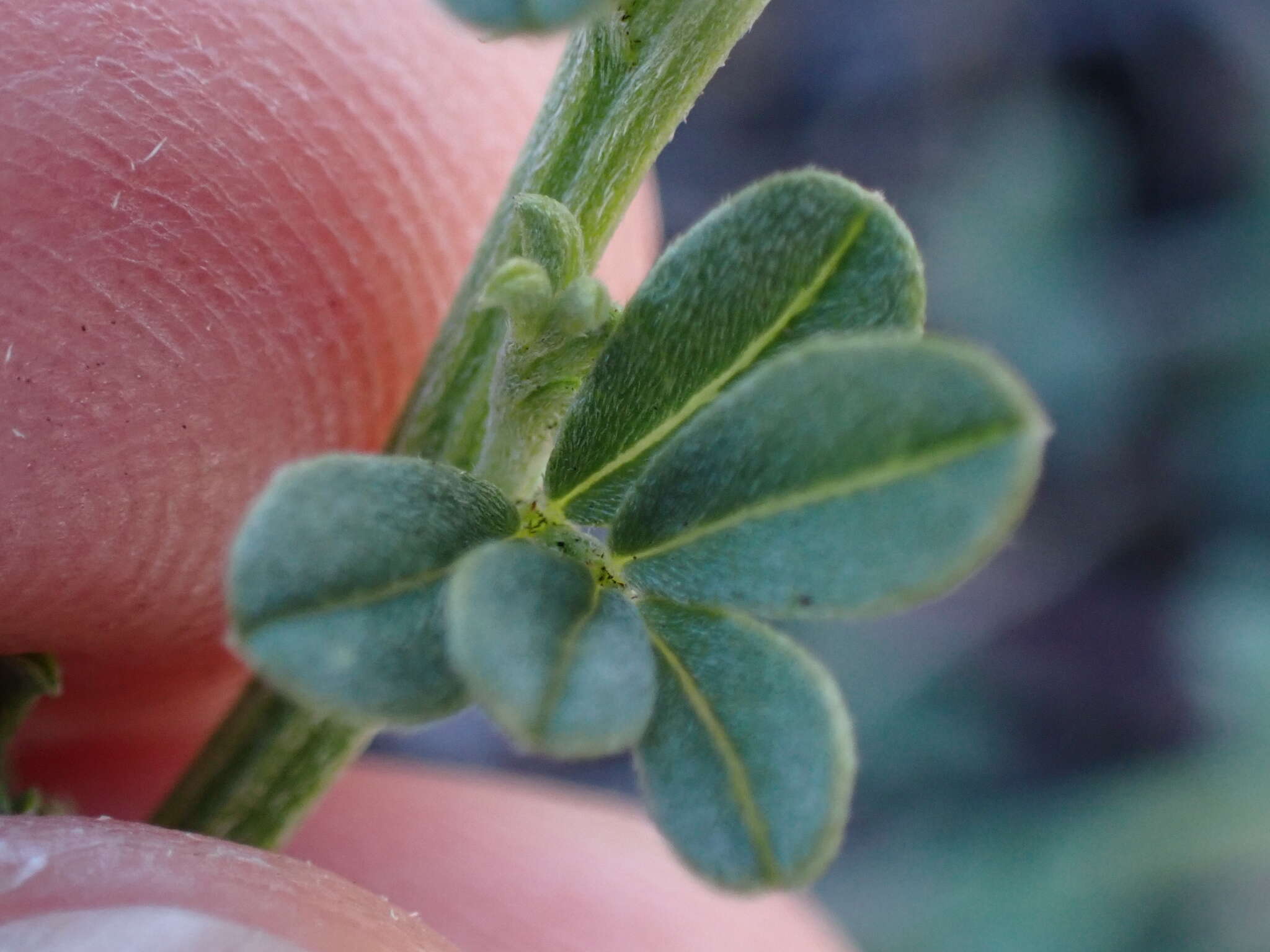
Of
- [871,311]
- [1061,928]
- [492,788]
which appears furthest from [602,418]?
[1061,928]

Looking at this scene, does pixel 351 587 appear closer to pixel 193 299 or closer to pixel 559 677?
pixel 559 677

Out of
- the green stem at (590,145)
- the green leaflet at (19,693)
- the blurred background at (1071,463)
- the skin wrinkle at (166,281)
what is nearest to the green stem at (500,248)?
the green stem at (590,145)

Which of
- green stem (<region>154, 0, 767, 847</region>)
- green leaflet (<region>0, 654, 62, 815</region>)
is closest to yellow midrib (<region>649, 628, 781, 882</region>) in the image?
green stem (<region>154, 0, 767, 847</region>)

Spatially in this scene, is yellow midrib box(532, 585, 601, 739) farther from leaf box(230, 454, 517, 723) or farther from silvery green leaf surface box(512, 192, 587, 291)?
silvery green leaf surface box(512, 192, 587, 291)

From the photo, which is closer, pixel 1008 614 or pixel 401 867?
pixel 401 867

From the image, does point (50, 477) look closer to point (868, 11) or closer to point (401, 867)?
point (401, 867)

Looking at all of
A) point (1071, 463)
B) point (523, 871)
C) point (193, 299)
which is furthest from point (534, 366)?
point (1071, 463)
